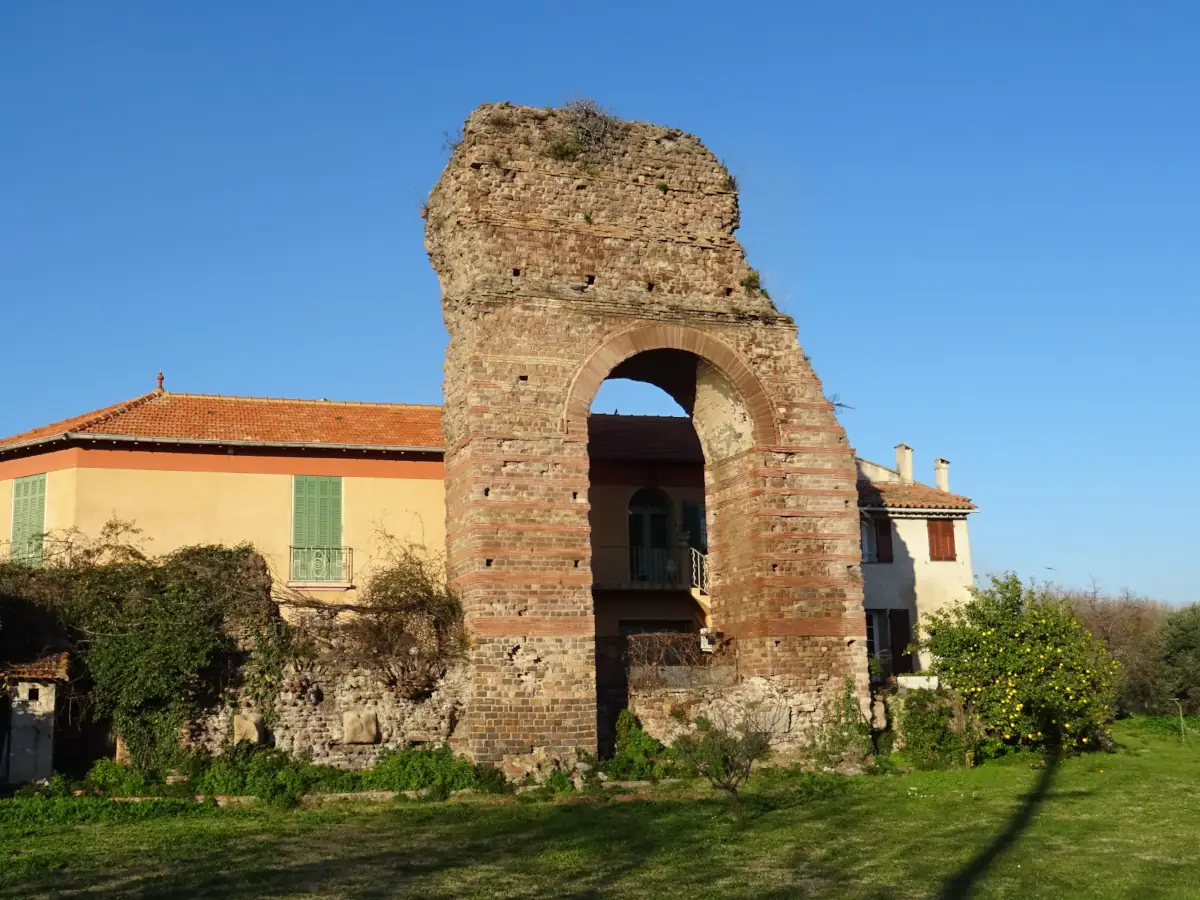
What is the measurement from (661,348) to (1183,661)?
1059 inches

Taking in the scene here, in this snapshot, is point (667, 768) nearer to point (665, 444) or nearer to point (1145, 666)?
point (665, 444)

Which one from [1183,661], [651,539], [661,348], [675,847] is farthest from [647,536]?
[1183,661]

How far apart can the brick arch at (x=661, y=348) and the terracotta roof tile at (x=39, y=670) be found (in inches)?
316

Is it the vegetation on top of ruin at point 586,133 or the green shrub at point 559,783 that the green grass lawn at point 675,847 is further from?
the vegetation on top of ruin at point 586,133

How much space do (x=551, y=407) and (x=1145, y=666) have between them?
100.0ft

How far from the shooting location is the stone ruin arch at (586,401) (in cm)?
1972

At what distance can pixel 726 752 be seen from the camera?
16.9m

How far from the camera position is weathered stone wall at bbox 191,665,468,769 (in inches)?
742

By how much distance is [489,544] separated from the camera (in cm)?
1967

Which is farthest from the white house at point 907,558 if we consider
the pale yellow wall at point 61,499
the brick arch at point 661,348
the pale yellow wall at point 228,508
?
the pale yellow wall at point 61,499

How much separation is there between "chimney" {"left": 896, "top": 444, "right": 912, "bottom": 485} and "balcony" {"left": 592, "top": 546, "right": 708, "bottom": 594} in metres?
9.08

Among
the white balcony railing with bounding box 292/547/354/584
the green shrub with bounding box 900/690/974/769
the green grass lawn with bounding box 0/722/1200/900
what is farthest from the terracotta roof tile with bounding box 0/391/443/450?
the green shrub with bounding box 900/690/974/769

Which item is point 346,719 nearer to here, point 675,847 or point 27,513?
point 675,847

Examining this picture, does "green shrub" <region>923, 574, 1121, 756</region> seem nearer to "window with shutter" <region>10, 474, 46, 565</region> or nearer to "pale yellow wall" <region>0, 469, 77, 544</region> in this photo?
"pale yellow wall" <region>0, 469, 77, 544</region>
